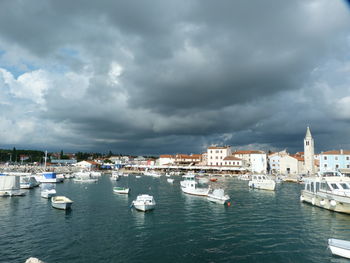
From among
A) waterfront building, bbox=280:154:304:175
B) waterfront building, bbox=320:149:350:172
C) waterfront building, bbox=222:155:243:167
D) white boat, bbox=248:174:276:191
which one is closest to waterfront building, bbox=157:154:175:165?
waterfront building, bbox=222:155:243:167

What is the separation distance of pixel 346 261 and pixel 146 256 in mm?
14936

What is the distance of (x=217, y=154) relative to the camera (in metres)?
147

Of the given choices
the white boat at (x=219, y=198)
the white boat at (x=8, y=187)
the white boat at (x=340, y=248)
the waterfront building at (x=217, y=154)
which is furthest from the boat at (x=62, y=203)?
the waterfront building at (x=217, y=154)

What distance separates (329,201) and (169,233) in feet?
87.1

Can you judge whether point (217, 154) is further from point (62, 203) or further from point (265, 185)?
point (62, 203)

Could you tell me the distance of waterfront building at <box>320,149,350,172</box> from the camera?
104 m

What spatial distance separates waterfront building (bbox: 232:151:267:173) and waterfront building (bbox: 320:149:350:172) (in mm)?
32029

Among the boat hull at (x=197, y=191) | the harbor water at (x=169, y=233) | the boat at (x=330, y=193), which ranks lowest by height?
the harbor water at (x=169, y=233)

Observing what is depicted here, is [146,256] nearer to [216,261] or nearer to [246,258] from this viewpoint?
[216,261]

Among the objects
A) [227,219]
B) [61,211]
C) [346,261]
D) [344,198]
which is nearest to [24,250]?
[61,211]

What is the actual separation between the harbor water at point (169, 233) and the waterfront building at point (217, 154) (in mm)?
106603

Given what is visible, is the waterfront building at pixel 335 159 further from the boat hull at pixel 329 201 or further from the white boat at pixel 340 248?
the white boat at pixel 340 248

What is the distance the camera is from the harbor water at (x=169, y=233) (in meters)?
18.8

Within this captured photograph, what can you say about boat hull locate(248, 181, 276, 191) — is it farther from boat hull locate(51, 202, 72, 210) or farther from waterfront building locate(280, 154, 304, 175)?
waterfront building locate(280, 154, 304, 175)
